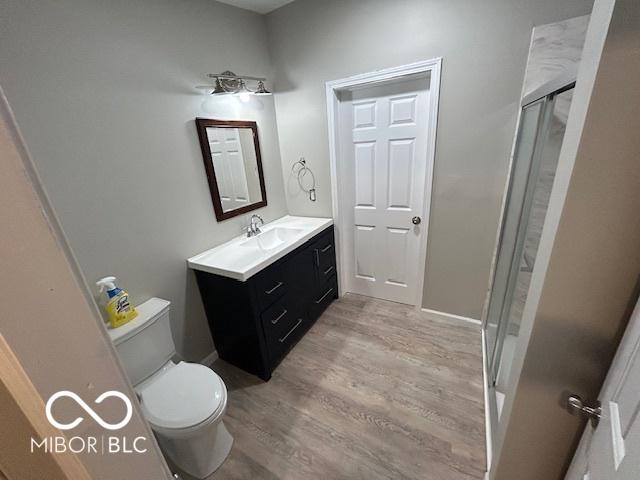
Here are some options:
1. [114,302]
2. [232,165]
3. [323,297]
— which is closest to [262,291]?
[114,302]

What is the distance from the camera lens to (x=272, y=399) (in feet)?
5.45

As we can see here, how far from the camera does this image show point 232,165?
1.95 meters

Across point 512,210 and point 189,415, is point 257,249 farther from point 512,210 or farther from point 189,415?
point 512,210

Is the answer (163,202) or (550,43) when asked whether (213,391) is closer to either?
(163,202)

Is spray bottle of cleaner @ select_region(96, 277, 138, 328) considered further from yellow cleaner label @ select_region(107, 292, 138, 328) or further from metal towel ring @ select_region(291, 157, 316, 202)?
metal towel ring @ select_region(291, 157, 316, 202)

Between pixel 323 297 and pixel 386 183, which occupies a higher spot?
pixel 386 183

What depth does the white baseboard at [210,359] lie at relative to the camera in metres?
1.92

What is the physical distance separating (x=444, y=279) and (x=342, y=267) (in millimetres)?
930

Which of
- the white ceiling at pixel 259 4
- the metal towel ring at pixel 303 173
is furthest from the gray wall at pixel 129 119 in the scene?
the metal towel ring at pixel 303 173

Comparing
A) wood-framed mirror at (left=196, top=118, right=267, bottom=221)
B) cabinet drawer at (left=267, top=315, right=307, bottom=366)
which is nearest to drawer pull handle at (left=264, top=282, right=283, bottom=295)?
cabinet drawer at (left=267, top=315, right=307, bottom=366)

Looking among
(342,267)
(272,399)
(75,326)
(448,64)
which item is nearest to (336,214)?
(342,267)

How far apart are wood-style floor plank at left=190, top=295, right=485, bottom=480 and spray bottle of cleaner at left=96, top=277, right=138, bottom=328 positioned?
0.85 metres

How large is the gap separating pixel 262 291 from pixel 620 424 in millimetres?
1468

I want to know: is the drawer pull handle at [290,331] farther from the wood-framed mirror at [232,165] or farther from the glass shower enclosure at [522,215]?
the glass shower enclosure at [522,215]
